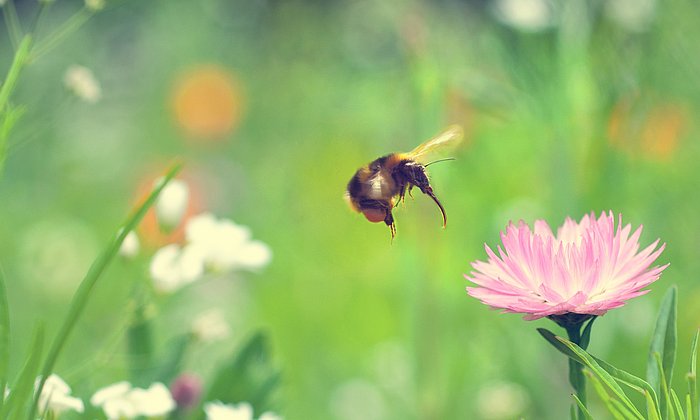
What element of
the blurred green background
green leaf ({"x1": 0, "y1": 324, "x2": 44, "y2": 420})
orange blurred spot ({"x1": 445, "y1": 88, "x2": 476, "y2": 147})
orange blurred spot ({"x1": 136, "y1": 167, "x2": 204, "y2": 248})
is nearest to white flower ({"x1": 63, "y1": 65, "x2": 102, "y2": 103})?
the blurred green background

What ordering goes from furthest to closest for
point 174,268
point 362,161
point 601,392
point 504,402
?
point 362,161 < point 504,402 < point 174,268 < point 601,392

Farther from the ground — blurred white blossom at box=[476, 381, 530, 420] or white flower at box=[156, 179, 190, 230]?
white flower at box=[156, 179, 190, 230]

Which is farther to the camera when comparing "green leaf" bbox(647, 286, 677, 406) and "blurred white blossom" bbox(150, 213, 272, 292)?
"blurred white blossom" bbox(150, 213, 272, 292)

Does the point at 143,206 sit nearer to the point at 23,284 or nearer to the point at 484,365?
the point at 484,365

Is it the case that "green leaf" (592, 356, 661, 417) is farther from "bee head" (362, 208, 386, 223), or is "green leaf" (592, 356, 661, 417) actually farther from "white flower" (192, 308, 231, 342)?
"white flower" (192, 308, 231, 342)

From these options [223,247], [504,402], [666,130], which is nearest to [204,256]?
[223,247]

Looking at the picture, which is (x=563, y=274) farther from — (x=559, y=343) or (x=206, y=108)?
(x=206, y=108)
